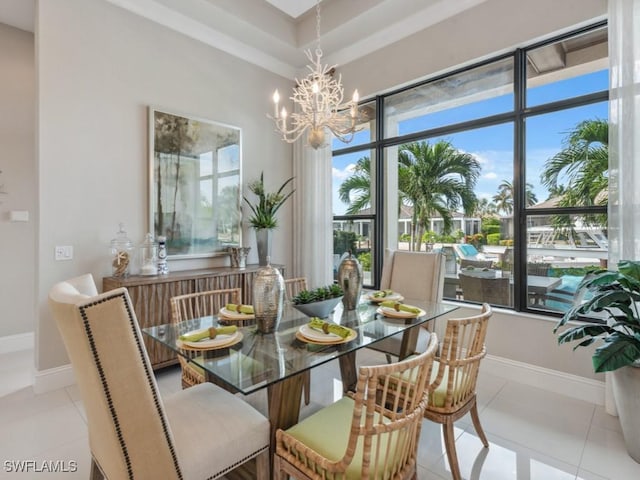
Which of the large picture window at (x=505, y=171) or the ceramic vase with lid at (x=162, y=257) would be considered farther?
the ceramic vase with lid at (x=162, y=257)

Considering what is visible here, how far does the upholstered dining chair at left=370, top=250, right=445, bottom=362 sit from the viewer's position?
8.57 feet

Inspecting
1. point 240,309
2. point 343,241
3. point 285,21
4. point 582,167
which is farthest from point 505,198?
point 285,21

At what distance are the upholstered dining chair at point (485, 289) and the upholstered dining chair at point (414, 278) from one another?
779mm

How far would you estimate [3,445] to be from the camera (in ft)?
6.68

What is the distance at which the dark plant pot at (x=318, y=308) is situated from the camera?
1.98 meters

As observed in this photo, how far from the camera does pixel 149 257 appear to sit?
10.2 ft

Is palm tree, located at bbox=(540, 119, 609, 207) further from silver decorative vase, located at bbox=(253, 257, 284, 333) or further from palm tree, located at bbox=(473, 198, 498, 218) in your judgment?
silver decorative vase, located at bbox=(253, 257, 284, 333)

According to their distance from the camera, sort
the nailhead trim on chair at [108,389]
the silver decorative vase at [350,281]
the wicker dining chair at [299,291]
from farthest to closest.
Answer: the wicker dining chair at [299,291] < the silver decorative vase at [350,281] < the nailhead trim on chair at [108,389]

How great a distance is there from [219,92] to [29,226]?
8.55ft

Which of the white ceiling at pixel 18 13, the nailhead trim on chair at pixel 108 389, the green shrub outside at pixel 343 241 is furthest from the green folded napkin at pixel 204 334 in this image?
the white ceiling at pixel 18 13

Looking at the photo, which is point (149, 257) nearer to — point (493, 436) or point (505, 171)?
point (493, 436)

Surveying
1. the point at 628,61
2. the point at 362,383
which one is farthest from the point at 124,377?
the point at 628,61

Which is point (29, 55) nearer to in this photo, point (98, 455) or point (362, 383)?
point (98, 455)

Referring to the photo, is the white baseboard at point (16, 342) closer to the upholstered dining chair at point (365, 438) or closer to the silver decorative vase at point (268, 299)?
the silver decorative vase at point (268, 299)
